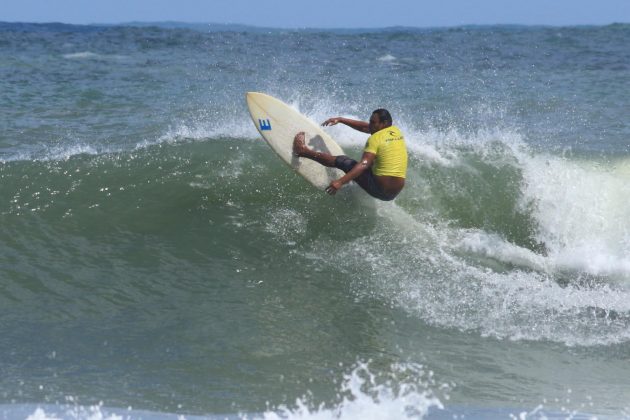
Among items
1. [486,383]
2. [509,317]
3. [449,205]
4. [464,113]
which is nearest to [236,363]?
[486,383]

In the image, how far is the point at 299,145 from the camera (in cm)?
830

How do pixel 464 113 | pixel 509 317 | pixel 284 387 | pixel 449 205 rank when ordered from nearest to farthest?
pixel 284 387 → pixel 509 317 → pixel 449 205 → pixel 464 113

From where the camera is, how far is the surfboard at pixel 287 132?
27.9 ft

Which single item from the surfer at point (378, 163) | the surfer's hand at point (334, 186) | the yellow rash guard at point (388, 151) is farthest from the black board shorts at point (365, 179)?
the surfer's hand at point (334, 186)

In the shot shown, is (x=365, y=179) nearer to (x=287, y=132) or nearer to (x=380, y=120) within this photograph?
(x=380, y=120)

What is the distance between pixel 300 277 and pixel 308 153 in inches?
57.1

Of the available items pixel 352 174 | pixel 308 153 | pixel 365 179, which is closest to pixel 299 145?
pixel 308 153

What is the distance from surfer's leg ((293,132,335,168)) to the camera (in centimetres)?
802

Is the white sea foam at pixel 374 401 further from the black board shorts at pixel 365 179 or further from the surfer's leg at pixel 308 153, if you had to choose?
the surfer's leg at pixel 308 153

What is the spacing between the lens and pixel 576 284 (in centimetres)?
764

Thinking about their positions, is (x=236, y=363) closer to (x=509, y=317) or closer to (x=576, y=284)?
(x=509, y=317)

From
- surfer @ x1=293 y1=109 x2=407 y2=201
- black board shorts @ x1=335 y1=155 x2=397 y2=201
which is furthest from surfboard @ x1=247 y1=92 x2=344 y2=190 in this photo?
black board shorts @ x1=335 y1=155 x2=397 y2=201

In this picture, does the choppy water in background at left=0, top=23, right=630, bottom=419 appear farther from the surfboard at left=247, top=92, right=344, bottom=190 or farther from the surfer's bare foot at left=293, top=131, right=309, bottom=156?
the surfer's bare foot at left=293, top=131, right=309, bottom=156

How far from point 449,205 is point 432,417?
4955mm
